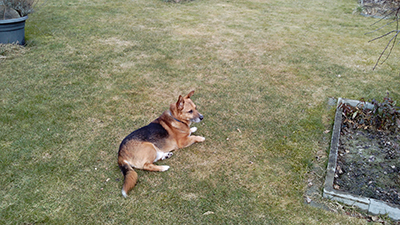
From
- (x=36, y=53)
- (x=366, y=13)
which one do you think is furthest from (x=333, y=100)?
(x=366, y=13)

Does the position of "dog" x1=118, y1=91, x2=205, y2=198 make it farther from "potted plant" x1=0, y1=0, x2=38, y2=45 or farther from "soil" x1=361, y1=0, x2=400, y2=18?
"soil" x1=361, y1=0, x2=400, y2=18

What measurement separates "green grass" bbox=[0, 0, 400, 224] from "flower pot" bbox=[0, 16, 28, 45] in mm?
380

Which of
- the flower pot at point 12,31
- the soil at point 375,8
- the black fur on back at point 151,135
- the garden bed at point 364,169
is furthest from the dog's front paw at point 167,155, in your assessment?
the soil at point 375,8

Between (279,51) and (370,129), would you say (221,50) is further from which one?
(370,129)

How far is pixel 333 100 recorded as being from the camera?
6531mm

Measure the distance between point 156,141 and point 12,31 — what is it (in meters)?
6.60

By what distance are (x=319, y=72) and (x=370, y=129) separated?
2797mm

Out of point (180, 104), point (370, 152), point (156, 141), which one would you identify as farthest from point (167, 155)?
point (370, 152)

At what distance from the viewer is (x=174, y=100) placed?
20.9ft

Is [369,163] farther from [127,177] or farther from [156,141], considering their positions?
[127,177]

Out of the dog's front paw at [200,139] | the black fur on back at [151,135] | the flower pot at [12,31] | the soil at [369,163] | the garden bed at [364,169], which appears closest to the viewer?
the garden bed at [364,169]

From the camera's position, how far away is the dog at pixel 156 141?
4.23 m

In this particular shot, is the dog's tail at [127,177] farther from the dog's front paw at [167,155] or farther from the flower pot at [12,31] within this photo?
the flower pot at [12,31]

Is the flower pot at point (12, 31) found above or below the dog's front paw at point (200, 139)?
above
